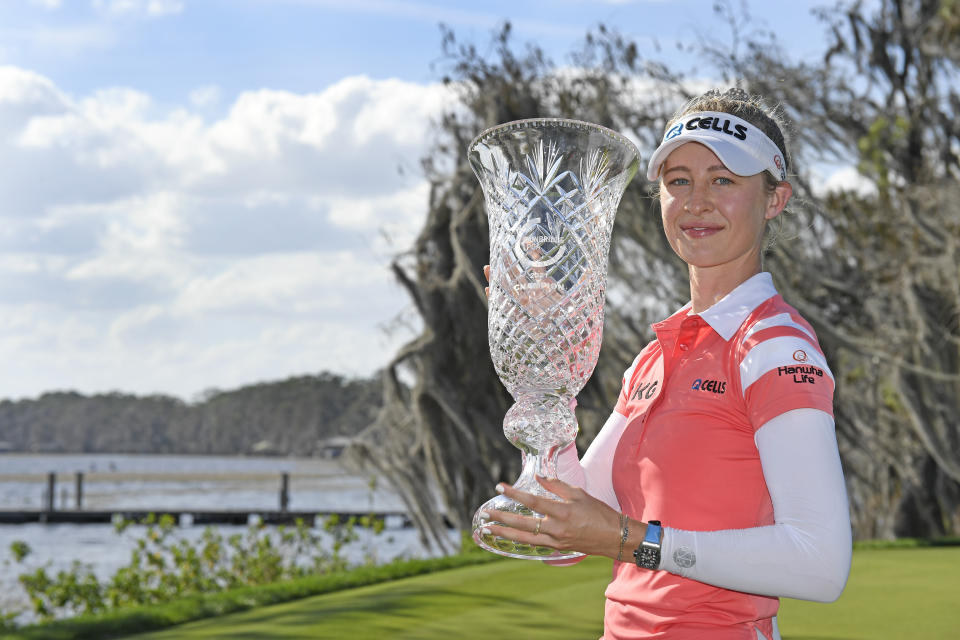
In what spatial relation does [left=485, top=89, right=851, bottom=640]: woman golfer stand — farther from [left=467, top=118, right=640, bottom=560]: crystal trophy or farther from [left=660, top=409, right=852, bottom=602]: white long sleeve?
[left=467, top=118, right=640, bottom=560]: crystal trophy

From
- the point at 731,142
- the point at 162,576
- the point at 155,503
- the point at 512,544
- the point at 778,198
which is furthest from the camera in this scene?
the point at 155,503

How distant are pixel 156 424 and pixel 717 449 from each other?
11697cm

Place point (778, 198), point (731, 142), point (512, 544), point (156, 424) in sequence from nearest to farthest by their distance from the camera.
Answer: point (512, 544) < point (731, 142) < point (778, 198) < point (156, 424)

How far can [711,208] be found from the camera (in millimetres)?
1556

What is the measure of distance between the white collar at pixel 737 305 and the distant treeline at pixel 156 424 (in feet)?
305

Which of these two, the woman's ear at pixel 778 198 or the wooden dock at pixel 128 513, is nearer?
the woman's ear at pixel 778 198

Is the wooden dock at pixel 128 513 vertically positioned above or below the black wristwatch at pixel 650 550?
below

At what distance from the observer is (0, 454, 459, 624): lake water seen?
1773cm

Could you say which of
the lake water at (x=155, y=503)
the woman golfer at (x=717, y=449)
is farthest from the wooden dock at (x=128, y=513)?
the woman golfer at (x=717, y=449)

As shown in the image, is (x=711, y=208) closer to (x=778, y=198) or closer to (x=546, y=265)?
(x=778, y=198)

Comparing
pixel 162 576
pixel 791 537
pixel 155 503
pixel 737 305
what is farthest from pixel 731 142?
pixel 155 503

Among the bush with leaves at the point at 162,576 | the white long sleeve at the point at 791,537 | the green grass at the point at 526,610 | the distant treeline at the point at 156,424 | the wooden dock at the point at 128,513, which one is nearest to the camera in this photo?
the white long sleeve at the point at 791,537

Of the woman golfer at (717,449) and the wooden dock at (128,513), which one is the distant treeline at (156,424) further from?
the woman golfer at (717,449)

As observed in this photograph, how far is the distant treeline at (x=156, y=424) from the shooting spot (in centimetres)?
9675
